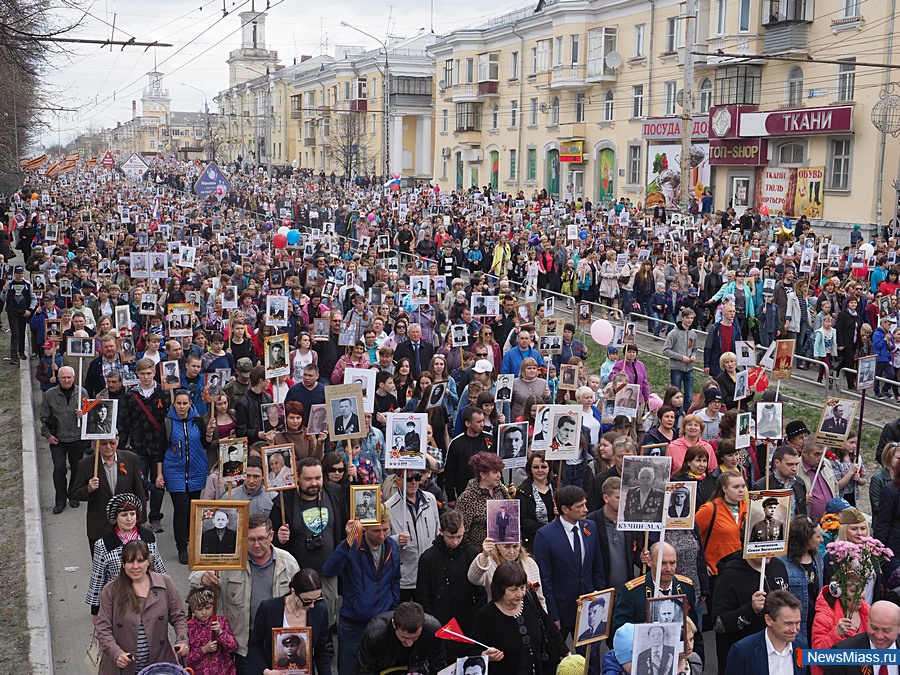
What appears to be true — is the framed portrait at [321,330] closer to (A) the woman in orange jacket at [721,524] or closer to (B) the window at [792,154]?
(A) the woman in orange jacket at [721,524]

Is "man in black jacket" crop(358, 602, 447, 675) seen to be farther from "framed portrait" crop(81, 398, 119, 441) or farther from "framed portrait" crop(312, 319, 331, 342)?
"framed portrait" crop(312, 319, 331, 342)

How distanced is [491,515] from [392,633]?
3.99 ft

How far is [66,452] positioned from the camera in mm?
11602

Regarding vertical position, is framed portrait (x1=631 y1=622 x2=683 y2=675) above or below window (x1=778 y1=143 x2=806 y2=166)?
below

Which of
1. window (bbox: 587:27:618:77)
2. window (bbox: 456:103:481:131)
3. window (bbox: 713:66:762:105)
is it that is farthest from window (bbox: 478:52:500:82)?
window (bbox: 713:66:762:105)

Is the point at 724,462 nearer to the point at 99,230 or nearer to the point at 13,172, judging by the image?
the point at 99,230

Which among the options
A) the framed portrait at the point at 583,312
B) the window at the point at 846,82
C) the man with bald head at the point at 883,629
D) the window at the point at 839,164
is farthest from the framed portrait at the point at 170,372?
the window at the point at 846,82

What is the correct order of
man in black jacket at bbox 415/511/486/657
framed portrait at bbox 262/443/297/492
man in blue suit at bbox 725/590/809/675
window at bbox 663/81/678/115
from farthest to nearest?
window at bbox 663/81/678/115
framed portrait at bbox 262/443/297/492
man in black jacket at bbox 415/511/486/657
man in blue suit at bbox 725/590/809/675

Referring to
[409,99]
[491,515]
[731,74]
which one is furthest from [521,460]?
[409,99]

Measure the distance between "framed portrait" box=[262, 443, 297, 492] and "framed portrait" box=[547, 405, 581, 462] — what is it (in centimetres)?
252

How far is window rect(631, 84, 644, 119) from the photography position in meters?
46.8

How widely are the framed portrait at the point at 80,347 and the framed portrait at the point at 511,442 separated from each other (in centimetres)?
596

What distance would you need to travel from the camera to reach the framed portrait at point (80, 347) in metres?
12.7

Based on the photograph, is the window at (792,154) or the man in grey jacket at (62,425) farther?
the window at (792,154)
